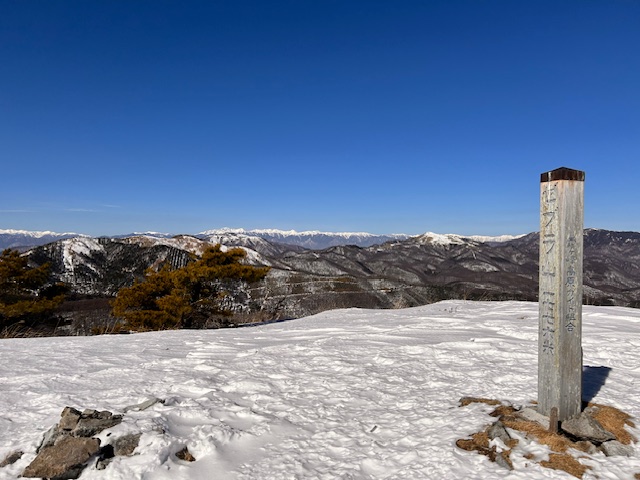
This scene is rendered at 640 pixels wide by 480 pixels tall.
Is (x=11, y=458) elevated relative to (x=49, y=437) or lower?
lower

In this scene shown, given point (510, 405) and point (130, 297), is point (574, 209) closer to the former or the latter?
point (510, 405)

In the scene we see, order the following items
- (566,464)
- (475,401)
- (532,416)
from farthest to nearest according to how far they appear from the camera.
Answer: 1. (475,401)
2. (532,416)
3. (566,464)

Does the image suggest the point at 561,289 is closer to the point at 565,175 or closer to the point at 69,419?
the point at 565,175

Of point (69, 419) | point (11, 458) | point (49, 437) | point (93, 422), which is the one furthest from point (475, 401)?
point (11, 458)

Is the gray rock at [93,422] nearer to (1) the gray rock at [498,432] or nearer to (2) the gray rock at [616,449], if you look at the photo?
(1) the gray rock at [498,432]

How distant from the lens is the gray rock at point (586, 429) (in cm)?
435

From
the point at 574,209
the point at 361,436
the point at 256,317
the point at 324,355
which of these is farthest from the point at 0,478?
the point at 256,317

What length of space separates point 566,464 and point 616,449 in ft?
2.31

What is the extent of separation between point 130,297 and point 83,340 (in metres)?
8.30

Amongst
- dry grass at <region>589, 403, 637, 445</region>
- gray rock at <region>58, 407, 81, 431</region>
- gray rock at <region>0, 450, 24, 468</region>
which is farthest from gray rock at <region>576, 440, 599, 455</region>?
gray rock at <region>0, 450, 24, 468</region>

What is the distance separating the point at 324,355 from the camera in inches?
309

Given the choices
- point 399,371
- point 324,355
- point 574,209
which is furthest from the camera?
point 324,355

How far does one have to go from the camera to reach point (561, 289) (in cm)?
464

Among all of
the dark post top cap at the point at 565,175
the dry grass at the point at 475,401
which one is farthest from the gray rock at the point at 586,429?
the dark post top cap at the point at 565,175
